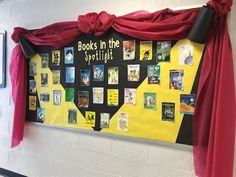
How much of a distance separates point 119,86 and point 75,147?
72 cm

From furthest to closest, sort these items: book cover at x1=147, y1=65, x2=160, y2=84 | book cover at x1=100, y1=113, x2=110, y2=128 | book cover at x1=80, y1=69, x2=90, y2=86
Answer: book cover at x1=80, y1=69, x2=90, y2=86
book cover at x1=100, y1=113, x2=110, y2=128
book cover at x1=147, y1=65, x2=160, y2=84

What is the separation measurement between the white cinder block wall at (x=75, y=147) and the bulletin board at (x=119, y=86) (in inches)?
4.3

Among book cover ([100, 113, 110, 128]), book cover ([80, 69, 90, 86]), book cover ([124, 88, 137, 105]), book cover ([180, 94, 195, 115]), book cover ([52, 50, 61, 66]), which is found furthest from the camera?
book cover ([52, 50, 61, 66])

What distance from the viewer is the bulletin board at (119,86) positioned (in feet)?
5.63

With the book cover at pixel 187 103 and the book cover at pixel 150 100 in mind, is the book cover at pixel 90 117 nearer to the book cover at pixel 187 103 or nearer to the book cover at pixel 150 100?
the book cover at pixel 150 100

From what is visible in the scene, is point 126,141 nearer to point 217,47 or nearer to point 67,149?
point 67,149

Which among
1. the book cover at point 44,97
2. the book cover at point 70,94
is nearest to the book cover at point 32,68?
the book cover at point 44,97

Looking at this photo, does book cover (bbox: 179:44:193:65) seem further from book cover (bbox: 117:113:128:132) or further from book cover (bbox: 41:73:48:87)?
book cover (bbox: 41:73:48:87)

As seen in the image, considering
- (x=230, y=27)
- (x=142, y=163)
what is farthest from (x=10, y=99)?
(x=230, y=27)

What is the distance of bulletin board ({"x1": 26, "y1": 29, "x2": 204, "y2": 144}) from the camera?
172 cm

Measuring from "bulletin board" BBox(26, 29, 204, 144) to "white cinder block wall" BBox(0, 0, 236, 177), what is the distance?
0.11 m

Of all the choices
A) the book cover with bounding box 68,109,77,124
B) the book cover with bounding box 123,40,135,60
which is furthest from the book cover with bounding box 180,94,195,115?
the book cover with bounding box 68,109,77,124

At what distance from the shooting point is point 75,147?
2.28 meters

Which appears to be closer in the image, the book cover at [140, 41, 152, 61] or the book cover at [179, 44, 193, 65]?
the book cover at [179, 44, 193, 65]
